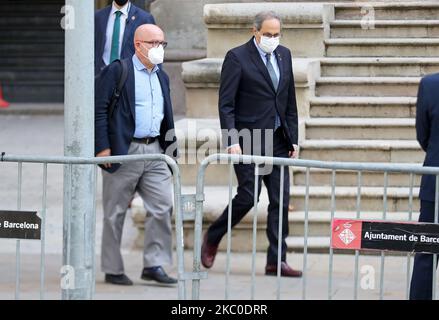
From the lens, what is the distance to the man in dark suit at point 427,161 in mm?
7652

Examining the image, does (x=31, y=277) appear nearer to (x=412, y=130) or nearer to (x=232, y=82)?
(x=232, y=82)

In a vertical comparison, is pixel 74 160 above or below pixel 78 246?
above

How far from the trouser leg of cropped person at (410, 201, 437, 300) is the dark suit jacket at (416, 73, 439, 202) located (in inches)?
3.2

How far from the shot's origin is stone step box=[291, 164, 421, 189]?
1068 centimetres

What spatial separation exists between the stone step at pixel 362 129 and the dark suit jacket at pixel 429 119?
3400mm

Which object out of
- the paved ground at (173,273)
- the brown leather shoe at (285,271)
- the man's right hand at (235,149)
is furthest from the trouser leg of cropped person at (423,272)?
the man's right hand at (235,149)

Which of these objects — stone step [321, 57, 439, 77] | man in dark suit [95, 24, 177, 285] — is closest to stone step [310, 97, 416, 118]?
stone step [321, 57, 439, 77]

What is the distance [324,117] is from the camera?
1180 centimetres

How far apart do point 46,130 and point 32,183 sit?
4281 mm

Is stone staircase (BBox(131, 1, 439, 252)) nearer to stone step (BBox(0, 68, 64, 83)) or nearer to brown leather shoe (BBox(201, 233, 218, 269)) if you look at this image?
brown leather shoe (BBox(201, 233, 218, 269))

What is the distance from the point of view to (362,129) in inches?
450

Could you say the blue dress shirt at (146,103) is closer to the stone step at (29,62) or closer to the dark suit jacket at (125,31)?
the dark suit jacket at (125,31)

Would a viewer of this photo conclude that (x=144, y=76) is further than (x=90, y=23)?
Yes

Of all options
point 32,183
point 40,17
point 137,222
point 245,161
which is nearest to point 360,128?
point 137,222
